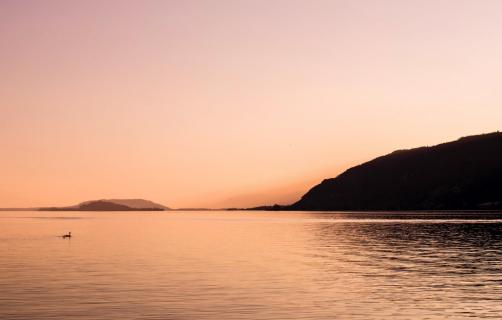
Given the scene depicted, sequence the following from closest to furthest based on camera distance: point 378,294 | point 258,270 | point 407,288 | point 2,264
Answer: point 378,294 < point 407,288 < point 258,270 < point 2,264

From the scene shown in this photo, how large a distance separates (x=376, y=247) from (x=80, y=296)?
60.9m

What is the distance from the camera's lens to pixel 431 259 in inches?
3059

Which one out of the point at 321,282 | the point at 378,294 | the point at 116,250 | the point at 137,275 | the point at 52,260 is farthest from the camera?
the point at 116,250

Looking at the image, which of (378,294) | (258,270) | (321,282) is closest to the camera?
(378,294)

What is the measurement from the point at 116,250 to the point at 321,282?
46.8m

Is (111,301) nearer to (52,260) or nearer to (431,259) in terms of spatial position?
(52,260)

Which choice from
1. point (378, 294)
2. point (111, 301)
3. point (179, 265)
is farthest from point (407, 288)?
point (179, 265)

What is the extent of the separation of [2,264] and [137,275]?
737 inches

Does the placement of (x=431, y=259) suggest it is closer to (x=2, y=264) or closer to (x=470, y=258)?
(x=470, y=258)

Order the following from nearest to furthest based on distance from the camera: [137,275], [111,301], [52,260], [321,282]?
[111,301], [321,282], [137,275], [52,260]

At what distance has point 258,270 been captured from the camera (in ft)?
214

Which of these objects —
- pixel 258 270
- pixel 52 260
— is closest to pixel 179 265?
pixel 258 270

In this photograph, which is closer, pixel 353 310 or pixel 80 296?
pixel 353 310

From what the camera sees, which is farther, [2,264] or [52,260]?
[52,260]
